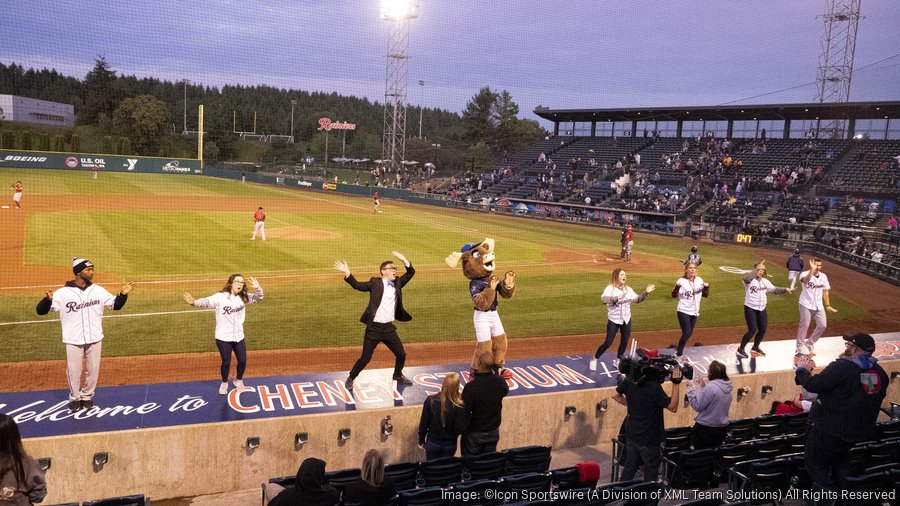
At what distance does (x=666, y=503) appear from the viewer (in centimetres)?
652

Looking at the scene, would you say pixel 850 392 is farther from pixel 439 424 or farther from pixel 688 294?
pixel 688 294

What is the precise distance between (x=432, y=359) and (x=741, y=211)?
104 feet

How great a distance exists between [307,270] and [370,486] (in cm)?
1627

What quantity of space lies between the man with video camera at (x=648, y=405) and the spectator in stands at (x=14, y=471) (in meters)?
5.04

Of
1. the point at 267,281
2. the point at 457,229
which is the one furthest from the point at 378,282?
the point at 457,229

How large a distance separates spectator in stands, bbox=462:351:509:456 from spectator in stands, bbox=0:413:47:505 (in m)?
3.72

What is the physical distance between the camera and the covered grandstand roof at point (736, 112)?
136 feet

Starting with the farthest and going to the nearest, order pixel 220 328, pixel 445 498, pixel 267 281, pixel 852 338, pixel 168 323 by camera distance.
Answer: pixel 267 281 → pixel 168 323 → pixel 220 328 → pixel 852 338 → pixel 445 498

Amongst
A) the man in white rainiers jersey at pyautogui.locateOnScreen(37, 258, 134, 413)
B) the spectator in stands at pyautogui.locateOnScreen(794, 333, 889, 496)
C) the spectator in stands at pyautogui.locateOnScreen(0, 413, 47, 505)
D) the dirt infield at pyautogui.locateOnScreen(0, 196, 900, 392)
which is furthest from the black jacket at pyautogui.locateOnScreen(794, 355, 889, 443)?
the man in white rainiers jersey at pyautogui.locateOnScreen(37, 258, 134, 413)

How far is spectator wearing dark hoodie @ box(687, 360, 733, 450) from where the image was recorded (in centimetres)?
693

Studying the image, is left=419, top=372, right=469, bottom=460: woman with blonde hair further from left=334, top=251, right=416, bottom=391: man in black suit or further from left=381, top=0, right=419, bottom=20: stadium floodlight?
left=381, top=0, right=419, bottom=20: stadium floodlight

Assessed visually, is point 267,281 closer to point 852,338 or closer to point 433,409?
point 433,409

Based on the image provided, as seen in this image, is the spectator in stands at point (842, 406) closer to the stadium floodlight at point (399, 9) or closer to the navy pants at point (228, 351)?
the navy pants at point (228, 351)

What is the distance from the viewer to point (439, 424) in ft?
21.7
